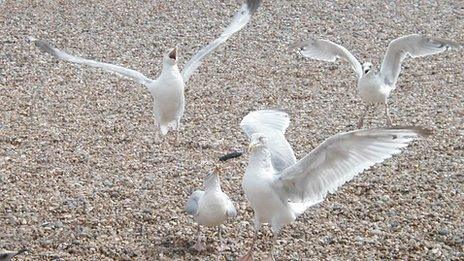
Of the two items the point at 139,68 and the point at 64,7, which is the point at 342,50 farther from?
the point at 64,7

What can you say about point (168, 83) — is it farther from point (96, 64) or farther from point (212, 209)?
point (212, 209)

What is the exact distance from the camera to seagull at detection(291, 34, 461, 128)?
26.1ft

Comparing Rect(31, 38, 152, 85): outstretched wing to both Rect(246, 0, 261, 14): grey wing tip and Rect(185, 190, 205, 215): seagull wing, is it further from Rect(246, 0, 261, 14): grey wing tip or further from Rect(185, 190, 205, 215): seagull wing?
Rect(185, 190, 205, 215): seagull wing

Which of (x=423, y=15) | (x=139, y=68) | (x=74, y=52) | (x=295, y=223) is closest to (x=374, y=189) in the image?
(x=295, y=223)

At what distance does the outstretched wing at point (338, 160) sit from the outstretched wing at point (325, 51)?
356 cm

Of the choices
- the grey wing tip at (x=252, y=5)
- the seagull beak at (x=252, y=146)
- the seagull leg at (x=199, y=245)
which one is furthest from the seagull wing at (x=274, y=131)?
the grey wing tip at (x=252, y=5)

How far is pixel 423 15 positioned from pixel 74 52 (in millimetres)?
5292

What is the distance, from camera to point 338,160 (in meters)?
4.57

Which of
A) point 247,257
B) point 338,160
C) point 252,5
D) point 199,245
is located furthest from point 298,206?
point 252,5

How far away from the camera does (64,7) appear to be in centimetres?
1242

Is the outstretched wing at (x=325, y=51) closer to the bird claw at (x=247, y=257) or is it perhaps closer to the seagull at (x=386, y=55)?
the seagull at (x=386, y=55)

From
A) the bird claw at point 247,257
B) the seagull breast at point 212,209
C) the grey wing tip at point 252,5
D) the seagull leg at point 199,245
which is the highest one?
the grey wing tip at point 252,5

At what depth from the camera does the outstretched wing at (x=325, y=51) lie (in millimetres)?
8195

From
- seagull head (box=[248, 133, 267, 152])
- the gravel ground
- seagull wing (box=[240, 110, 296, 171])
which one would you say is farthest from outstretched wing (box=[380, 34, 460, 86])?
seagull head (box=[248, 133, 267, 152])
